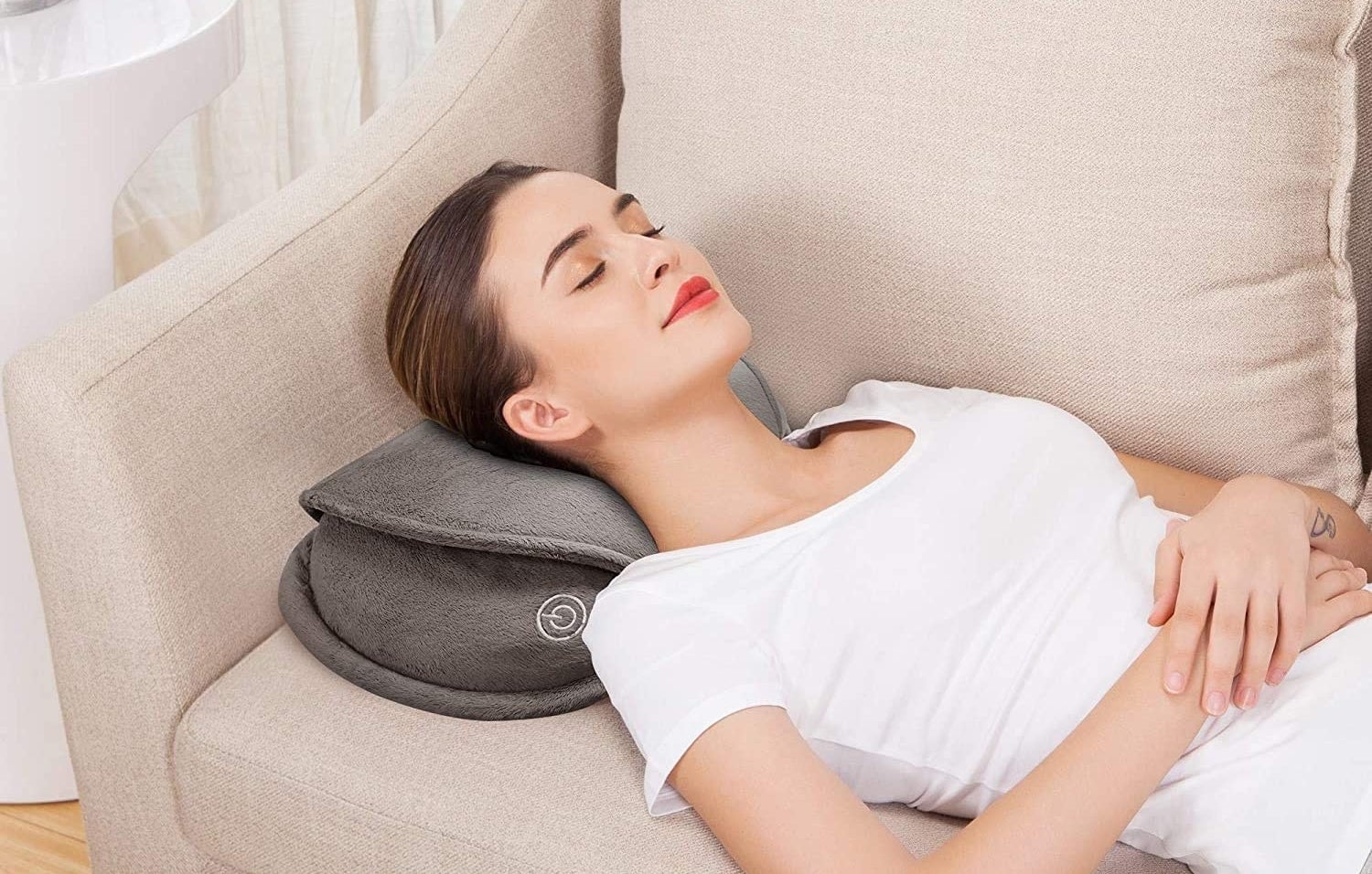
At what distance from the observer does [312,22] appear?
2521mm

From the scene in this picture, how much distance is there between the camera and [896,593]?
1135 mm

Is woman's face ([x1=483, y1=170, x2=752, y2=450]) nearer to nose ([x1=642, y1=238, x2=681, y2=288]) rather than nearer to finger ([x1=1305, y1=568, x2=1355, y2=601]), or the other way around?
nose ([x1=642, y1=238, x2=681, y2=288])

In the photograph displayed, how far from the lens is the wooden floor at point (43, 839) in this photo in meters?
1.66

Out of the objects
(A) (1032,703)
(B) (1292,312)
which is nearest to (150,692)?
(A) (1032,703)

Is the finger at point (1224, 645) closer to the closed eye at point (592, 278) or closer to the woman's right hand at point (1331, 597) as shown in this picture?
the woman's right hand at point (1331, 597)

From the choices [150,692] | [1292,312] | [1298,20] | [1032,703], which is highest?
[1298,20]

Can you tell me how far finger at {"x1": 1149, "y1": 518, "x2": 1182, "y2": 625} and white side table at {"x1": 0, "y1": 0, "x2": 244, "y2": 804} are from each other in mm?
1051

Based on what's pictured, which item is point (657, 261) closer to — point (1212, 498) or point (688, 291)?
point (688, 291)

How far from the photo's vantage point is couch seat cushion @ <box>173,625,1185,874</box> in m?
1.09

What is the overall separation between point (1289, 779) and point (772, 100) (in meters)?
0.74

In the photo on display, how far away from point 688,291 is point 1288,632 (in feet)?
1.75

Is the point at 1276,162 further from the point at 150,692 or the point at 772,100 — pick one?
the point at 150,692

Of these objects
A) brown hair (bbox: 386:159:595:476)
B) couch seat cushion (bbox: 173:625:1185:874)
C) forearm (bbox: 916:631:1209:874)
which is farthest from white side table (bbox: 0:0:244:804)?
forearm (bbox: 916:631:1209:874)

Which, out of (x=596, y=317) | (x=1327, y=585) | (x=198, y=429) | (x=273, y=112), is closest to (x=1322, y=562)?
(x=1327, y=585)
